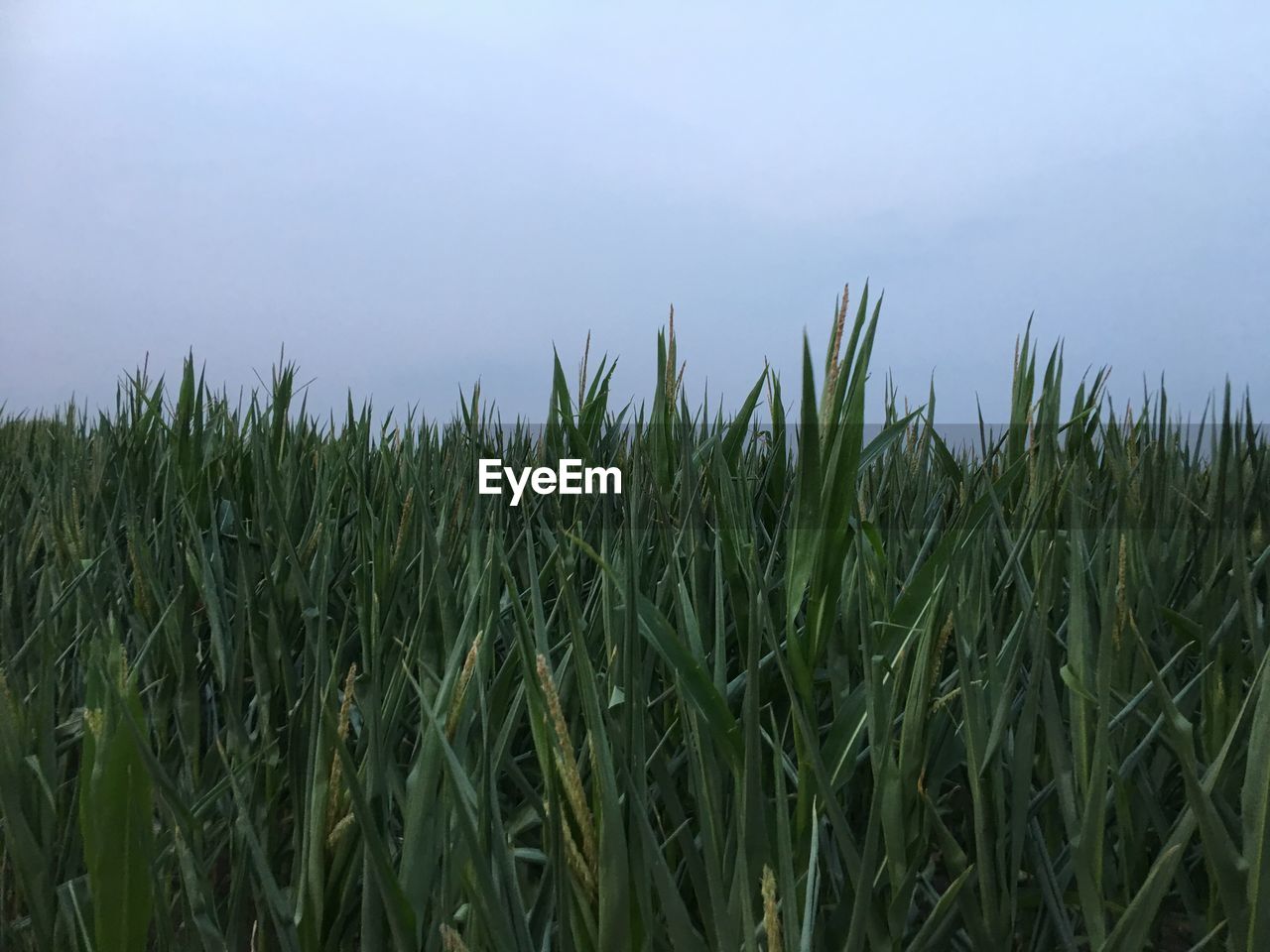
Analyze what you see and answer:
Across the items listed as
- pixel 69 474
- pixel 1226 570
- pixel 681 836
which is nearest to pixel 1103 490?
pixel 1226 570

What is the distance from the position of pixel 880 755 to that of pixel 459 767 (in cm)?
27

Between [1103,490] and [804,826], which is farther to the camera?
[1103,490]

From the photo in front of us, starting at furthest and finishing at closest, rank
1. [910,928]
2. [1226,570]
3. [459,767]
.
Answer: [1226,570] < [910,928] < [459,767]

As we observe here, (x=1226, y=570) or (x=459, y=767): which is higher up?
(x=1226, y=570)

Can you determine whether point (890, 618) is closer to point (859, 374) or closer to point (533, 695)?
point (859, 374)

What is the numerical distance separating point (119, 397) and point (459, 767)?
6.58 feet

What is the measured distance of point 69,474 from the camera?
64.8 inches

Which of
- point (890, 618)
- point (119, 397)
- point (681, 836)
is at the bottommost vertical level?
point (681, 836)

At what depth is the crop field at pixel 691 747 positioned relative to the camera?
1.77 ft

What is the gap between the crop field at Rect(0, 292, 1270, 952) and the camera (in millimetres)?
540

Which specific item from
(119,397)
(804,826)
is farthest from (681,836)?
(119,397)

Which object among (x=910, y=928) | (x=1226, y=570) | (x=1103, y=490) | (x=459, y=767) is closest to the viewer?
(x=459, y=767)

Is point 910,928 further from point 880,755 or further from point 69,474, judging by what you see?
Result: point 69,474

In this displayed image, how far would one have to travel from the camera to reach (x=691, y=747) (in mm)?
587
